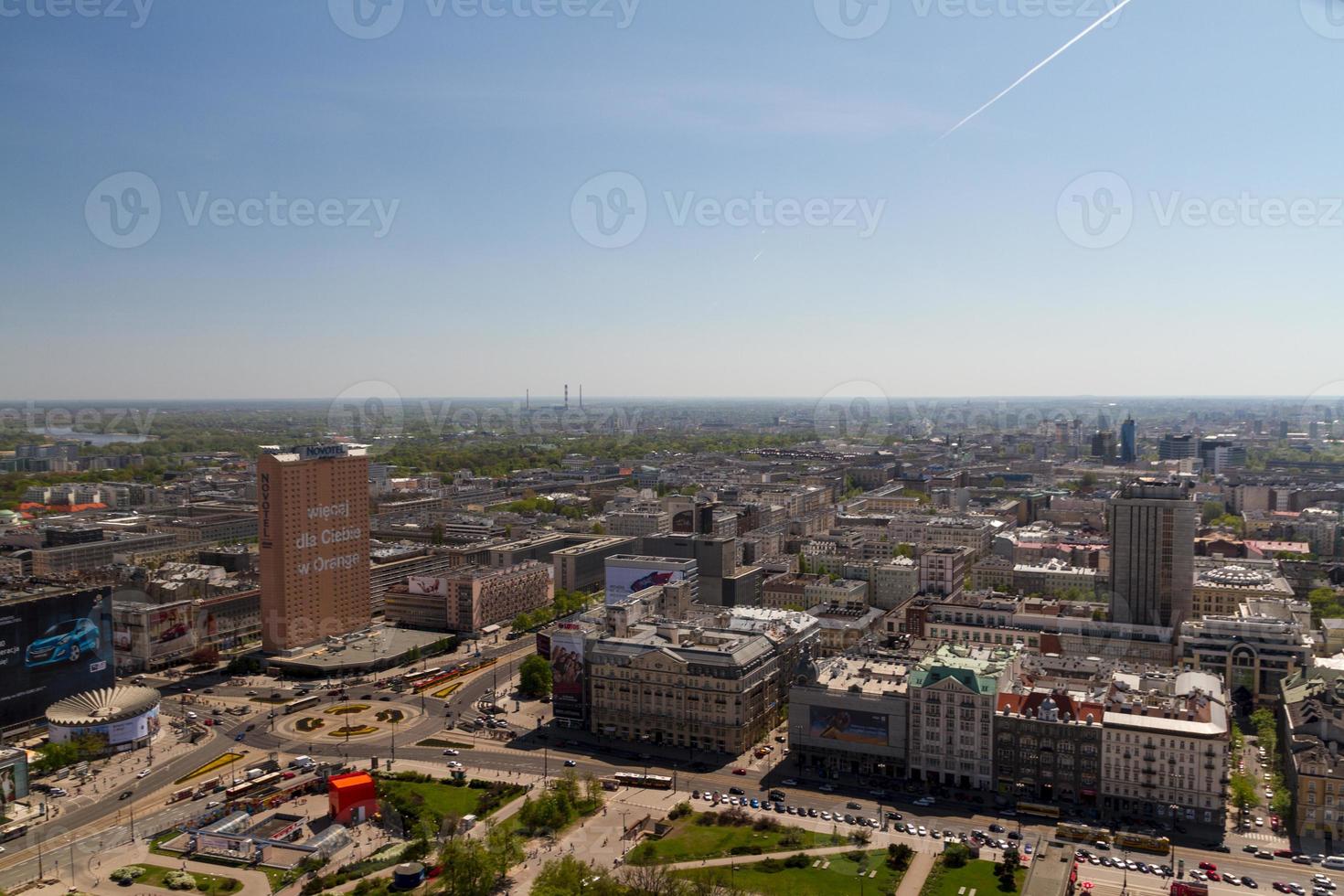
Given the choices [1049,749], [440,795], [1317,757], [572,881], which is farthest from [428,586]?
[1317,757]

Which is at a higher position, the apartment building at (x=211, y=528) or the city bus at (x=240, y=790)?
the apartment building at (x=211, y=528)

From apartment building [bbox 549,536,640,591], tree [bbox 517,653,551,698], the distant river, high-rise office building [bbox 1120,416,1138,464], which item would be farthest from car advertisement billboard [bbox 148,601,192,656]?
high-rise office building [bbox 1120,416,1138,464]

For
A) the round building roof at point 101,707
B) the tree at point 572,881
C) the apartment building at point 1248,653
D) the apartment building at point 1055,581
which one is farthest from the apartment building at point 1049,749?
the round building roof at point 101,707

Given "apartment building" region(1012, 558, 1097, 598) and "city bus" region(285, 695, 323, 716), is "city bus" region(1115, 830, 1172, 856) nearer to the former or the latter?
"apartment building" region(1012, 558, 1097, 598)

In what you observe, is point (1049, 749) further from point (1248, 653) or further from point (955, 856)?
point (1248, 653)

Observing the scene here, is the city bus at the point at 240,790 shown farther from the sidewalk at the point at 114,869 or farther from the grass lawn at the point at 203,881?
the grass lawn at the point at 203,881

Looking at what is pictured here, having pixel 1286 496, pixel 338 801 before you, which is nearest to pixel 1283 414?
pixel 1286 496
